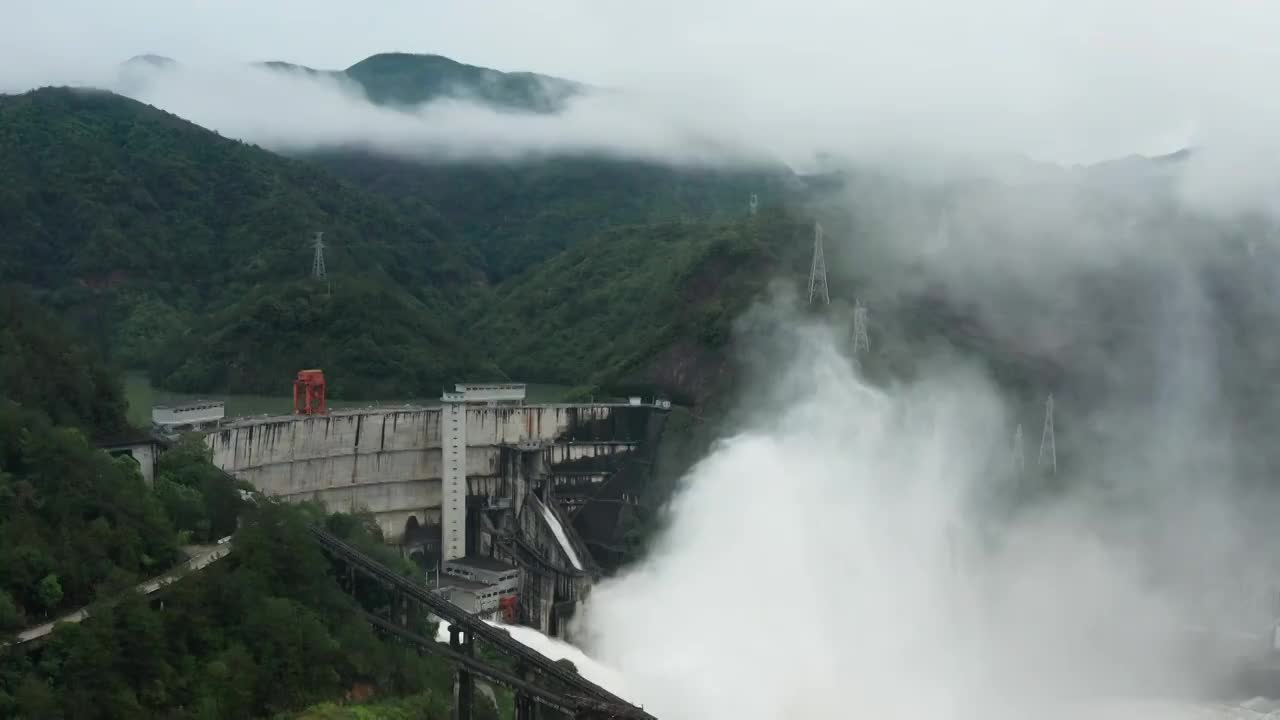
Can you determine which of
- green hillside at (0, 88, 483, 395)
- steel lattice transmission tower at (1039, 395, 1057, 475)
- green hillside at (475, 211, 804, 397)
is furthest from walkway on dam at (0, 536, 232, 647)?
steel lattice transmission tower at (1039, 395, 1057, 475)

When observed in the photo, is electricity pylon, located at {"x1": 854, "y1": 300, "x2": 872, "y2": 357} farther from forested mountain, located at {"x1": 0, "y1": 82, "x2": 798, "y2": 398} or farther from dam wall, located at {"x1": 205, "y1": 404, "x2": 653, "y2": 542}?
forested mountain, located at {"x1": 0, "y1": 82, "x2": 798, "y2": 398}

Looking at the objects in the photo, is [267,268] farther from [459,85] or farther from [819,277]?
[459,85]

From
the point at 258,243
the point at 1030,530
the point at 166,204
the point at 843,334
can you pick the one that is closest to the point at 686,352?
the point at 843,334

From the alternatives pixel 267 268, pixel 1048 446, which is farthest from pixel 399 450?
pixel 267 268

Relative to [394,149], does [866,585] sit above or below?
below

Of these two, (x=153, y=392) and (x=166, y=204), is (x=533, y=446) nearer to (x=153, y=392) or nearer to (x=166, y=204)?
(x=153, y=392)

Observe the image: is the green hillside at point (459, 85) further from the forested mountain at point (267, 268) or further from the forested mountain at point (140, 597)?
the forested mountain at point (140, 597)
